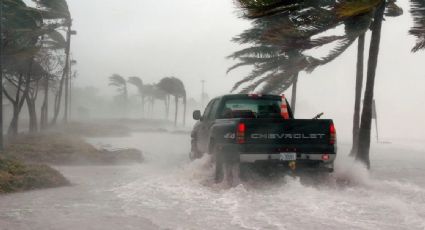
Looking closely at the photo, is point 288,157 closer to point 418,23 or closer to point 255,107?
point 255,107

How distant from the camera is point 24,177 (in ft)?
31.4

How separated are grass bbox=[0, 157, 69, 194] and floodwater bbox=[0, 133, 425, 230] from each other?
1.33 feet

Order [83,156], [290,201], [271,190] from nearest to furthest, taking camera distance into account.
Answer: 1. [290,201]
2. [271,190]
3. [83,156]

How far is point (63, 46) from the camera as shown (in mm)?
37500

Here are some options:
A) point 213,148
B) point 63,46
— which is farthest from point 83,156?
point 63,46

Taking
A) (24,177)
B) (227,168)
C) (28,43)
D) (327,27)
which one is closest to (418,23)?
(327,27)

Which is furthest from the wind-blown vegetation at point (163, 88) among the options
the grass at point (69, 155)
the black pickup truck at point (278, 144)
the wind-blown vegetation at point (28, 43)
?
the black pickup truck at point (278, 144)

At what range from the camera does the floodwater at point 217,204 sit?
6.25 meters

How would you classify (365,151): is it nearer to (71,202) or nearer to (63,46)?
(71,202)

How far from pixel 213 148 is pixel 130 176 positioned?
3.09 meters

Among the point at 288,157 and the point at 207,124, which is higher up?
the point at 207,124

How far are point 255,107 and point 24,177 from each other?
17.0 feet

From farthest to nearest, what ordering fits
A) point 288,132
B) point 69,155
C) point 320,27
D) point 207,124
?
point 69,155, point 320,27, point 207,124, point 288,132

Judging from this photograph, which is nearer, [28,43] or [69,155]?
[69,155]
